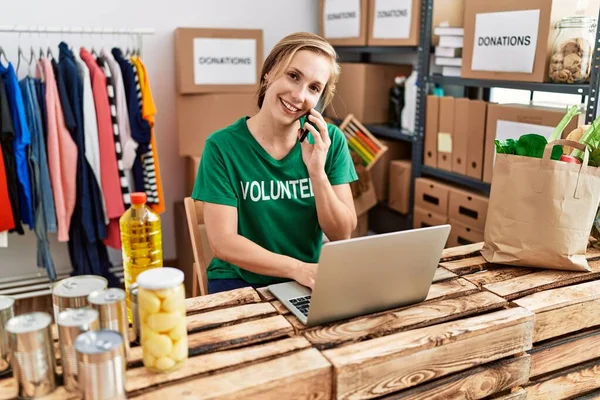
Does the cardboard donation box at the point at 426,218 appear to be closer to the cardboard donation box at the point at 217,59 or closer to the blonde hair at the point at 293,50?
the cardboard donation box at the point at 217,59

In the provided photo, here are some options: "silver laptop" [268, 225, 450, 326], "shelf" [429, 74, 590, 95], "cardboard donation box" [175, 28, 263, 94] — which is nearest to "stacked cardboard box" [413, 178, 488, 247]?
"shelf" [429, 74, 590, 95]

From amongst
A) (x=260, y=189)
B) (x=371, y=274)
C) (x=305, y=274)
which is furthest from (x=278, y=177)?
(x=371, y=274)

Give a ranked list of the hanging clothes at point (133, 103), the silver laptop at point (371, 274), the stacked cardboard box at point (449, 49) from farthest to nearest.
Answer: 1. the hanging clothes at point (133, 103)
2. the stacked cardboard box at point (449, 49)
3. the silver laptop at point (371, 274)

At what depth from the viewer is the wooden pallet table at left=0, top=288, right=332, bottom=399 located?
0.94 meters

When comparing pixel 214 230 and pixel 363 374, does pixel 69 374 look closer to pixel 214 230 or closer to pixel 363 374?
pixel 363 374

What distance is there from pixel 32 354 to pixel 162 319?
0.68ft

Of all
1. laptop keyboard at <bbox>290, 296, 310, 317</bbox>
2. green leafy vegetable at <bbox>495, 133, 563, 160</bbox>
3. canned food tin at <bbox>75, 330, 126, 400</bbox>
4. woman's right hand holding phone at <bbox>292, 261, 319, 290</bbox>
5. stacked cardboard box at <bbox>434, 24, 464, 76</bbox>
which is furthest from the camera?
stacked cardboard box at <bbox>434, 24, 464, 76</bbox>

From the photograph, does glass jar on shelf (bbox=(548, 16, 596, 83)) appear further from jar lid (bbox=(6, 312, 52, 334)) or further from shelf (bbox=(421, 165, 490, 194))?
jar lid (bbox=(6, 312, 52, 334))

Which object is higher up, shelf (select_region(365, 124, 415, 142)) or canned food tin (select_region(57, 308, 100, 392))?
shelf (select_region(365, 124, 415, 142))

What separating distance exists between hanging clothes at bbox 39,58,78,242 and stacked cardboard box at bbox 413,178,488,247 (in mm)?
1853

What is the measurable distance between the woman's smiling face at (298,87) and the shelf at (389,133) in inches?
64.1

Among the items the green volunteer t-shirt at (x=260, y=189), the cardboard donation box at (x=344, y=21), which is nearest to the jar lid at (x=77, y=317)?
the green volunteer t-shirt at (x=260, y=189)

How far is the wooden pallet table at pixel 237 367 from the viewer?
0.94 meters

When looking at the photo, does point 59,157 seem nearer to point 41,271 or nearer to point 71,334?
point 41,271
